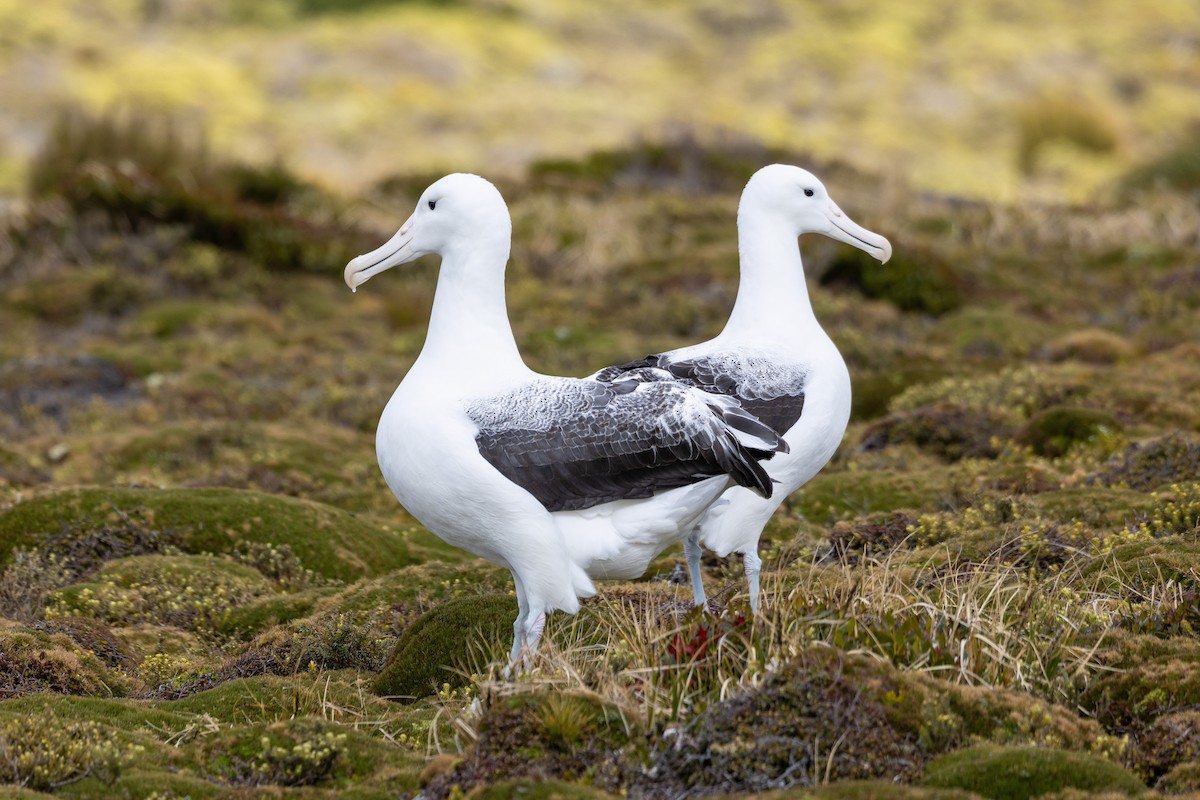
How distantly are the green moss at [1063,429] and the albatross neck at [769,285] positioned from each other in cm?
330

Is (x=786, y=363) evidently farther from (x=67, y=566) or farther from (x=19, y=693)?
(x=67, y=566)

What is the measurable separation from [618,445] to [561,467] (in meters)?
0.25

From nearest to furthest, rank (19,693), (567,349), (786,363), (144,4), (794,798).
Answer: (794,798) → (19,693) → (786,363) → (567,349) → (144,4)

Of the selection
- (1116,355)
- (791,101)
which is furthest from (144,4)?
(1116,355)

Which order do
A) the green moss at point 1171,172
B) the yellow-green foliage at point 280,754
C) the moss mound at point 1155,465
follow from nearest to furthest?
the yellow-green foliage at point 280,754 → the moss mound at point 1155,465 → the green moss at point 1171,172

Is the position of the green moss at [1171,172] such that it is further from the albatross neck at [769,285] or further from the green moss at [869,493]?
the albatross neck at [769,285]

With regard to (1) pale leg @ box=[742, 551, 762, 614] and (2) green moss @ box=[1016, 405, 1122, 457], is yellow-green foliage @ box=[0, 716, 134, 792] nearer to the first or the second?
(1) pale leg @ box=[742, 551, 762, 614]

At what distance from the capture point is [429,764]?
5.01 metres

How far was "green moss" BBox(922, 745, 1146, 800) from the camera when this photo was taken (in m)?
4.53

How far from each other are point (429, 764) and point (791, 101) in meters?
43.2

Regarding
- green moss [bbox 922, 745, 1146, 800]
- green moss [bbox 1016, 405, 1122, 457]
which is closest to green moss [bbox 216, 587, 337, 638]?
green moss [bbox 922, 745, 1146, 800]

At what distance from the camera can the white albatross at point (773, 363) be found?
664 centimetres

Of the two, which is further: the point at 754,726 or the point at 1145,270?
the point at 1145,270

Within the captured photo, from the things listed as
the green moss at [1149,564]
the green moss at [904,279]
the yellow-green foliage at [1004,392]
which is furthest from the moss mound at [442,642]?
the green moss at [904,279]
